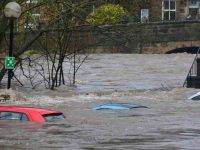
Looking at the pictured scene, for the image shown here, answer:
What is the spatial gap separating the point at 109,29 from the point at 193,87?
445 cm

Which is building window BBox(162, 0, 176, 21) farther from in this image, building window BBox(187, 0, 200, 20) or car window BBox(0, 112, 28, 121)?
car window BBox(0, 112, 28, 121)

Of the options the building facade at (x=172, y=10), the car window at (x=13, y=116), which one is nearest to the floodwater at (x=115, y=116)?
the car window at (x=13, y=116)

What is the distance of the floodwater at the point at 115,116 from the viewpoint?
17.8 meters

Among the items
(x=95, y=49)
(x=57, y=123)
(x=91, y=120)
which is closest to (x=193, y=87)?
(x=91, y=120)

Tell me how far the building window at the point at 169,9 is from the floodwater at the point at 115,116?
2499 cm

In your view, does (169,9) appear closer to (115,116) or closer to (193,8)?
(193,8)

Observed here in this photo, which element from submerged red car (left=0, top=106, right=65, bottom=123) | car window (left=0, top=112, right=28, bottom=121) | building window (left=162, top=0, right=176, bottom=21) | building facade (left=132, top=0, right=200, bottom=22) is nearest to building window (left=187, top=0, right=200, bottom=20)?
building facade (left=132, top=0, right=200, bottom=22)

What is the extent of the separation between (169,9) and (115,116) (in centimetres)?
5083

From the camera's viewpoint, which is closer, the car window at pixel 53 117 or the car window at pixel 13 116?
the car window at pixel 13 116

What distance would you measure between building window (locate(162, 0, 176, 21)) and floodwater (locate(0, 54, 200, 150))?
25.0 m

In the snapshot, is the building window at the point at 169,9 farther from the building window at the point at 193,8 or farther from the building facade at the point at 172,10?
the building window at the point at 193,8

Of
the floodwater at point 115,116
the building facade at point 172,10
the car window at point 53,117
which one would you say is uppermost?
the building facade at point 172,10

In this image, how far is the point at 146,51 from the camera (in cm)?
6662

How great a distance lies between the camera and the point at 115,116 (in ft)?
79.6
